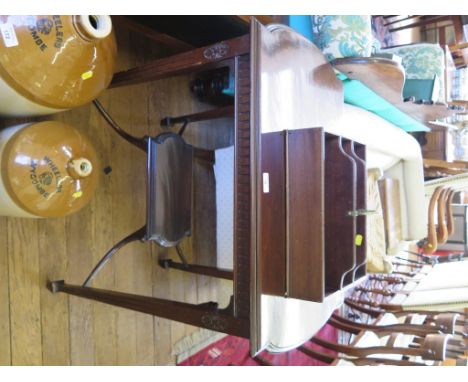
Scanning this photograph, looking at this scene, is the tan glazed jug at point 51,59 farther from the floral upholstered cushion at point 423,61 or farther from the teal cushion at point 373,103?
the floral upholstered cushion at point 423,61

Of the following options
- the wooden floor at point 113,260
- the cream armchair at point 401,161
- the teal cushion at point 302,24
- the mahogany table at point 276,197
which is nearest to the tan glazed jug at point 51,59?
the mahogany table at point 276,197

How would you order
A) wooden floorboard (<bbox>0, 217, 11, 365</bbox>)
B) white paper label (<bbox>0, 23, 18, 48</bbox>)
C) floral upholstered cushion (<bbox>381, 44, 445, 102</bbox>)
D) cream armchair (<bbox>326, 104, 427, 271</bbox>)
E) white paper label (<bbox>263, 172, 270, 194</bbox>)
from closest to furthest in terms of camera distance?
white paper label (<bbox>0, 23, 18, 48</bbox>) → white paper label (<bbox>263, 172, 270, 194</bbox>) → wooden floorboard (<bbox>0, 217, 11, 365</bbox>) → cream armchair (<bbox>326, 104, 427, 271</bbox>) → floral upholstered cushion (<bbox>381, 44, 445, 102</bbox>)

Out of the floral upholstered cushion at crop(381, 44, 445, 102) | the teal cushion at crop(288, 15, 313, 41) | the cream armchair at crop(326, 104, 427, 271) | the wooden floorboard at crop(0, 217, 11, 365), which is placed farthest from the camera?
the floral upholstered cushion at crop(381, 44, 445, 102)

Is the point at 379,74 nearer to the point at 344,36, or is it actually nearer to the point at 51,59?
the point at 344,36

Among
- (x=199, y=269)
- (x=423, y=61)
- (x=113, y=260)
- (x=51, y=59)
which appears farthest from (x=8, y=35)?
(x=423, y=61)

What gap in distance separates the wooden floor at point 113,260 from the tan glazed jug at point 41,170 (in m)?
0.27

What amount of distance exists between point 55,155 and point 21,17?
32 centimetres

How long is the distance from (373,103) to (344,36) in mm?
559

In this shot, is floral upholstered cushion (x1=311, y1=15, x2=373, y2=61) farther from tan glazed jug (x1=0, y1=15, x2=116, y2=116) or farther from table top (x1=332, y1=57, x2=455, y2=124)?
tan glazed jug (x1=0, y1=15, x2=116, y2=116)

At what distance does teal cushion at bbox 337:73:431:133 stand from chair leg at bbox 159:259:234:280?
92 cm

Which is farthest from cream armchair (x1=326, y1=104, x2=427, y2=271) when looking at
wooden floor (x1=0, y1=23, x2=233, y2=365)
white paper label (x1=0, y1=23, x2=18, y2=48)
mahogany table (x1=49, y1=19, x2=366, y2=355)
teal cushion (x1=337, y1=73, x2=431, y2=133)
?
white paper label (x1=0, y1=23, x2=18, y2=48)

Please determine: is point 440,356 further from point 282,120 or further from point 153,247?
point 153,247

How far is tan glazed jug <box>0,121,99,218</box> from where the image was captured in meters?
0.91

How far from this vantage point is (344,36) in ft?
4.13
